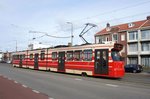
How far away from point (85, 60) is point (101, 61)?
117 inches

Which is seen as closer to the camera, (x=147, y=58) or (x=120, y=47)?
(x=120, y=47)

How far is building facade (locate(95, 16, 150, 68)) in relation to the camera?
66.5 m

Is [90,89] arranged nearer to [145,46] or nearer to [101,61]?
[101,61]

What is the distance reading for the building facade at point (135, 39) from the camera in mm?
66500

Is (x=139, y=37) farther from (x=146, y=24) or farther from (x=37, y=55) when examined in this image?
(x=37, y=55)

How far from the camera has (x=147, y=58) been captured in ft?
217

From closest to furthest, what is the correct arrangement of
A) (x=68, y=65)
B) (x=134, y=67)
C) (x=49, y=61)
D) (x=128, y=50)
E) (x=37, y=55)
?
(x=68, y=65) < (x=49, y=61) < (x=37, y=55) < (x=134, y=67) < (x=128, y=50)

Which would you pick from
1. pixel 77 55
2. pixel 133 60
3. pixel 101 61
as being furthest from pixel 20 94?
pixel 133 60

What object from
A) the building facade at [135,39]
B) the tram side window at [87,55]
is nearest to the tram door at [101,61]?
the tram side window at [87,55]

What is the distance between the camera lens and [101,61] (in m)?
25.6

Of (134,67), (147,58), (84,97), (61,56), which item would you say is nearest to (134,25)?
(147,58)

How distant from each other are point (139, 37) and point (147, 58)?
559cm

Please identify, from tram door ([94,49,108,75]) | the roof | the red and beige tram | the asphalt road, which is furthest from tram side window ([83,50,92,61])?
the roof

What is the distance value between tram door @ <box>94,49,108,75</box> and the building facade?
41.0m
